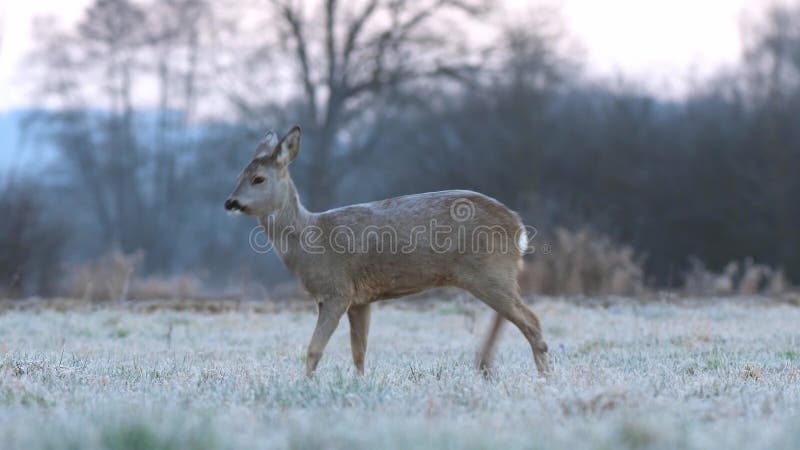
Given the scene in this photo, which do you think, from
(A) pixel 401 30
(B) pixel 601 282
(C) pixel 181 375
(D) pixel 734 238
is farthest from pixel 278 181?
(D) pixel 734 238

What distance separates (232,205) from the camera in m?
9.36

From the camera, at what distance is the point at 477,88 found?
33094 millimetres

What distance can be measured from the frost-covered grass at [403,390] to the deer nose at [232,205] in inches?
52.6

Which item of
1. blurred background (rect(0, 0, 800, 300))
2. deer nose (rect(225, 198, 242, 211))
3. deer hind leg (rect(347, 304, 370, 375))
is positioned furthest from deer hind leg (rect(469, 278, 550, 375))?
blurred background (rect(0, 0, 800, 300))

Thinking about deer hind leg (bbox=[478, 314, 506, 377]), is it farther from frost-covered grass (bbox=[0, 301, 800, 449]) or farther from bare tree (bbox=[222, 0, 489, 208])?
bare tree (bbox=[222, 0, 489, 208])

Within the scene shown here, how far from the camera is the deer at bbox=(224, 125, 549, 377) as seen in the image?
354 inches

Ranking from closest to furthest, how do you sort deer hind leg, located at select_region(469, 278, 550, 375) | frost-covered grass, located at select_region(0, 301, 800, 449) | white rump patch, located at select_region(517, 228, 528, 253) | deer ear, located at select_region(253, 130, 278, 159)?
frost-covered grass, located at select_region(0, 301, 800, 449) < deer hind leg, located at select_region(469, 278, 550, 375) < white rump patch, located at select_region(517, 228, 528, 253) < deer ear, located at select_region(253, 130, 278, 159)

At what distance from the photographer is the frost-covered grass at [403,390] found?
5.03 meters

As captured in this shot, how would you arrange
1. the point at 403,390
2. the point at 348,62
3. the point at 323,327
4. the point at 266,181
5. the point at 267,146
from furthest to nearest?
the point at 348,62 → the point at 267,146 → the point at 266,181 → the point at 323,327 → the point at 403,390

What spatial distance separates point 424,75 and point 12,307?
18.4 metres

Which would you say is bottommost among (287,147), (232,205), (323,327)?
(323,327)

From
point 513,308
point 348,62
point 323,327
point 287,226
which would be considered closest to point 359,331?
point 323,327

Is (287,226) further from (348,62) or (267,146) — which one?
(348,62)

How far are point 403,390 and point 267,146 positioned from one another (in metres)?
3.53
